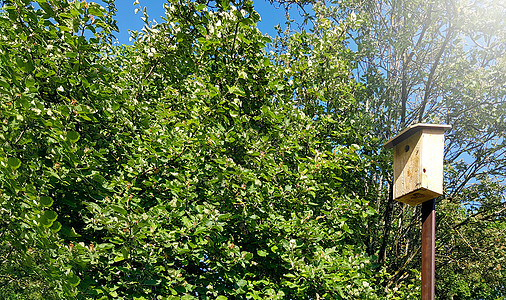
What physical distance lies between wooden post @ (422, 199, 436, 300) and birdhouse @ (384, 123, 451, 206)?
0.15 m

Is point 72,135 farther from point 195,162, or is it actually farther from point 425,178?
point 425,178

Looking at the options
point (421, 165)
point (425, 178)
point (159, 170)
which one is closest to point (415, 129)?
point (421, 165)

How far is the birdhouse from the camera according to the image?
3.23 m

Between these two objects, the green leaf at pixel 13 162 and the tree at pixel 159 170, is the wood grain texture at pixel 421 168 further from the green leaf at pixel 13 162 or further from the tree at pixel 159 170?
the green leaf at pixel 13 162

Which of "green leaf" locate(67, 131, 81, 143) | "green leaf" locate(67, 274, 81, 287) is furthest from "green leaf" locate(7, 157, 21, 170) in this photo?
"green leaf" locate(67, 274, 81, 287)

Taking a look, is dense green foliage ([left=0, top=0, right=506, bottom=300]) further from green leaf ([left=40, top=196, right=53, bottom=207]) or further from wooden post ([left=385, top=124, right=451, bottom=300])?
wooden post ([left=385, top=124, right=451, bottom=300])

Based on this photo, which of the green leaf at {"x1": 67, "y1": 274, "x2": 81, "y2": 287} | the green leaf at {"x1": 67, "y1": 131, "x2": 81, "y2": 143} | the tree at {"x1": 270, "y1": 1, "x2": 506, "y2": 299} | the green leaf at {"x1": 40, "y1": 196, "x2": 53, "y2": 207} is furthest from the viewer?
the tree at {"x1": 270, "y1": 1, "x2": 506, "y2": 299}

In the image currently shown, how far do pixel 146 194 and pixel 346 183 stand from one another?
10.1ft

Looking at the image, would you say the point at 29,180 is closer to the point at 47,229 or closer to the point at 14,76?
the point at 47,229

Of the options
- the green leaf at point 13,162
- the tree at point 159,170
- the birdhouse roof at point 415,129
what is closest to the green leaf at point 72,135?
the tree at point 159,170

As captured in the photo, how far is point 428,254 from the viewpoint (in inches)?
125

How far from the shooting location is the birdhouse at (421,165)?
323 cm

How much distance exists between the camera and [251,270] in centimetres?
479

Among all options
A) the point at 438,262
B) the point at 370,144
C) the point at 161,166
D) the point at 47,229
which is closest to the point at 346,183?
the point at 370,144
